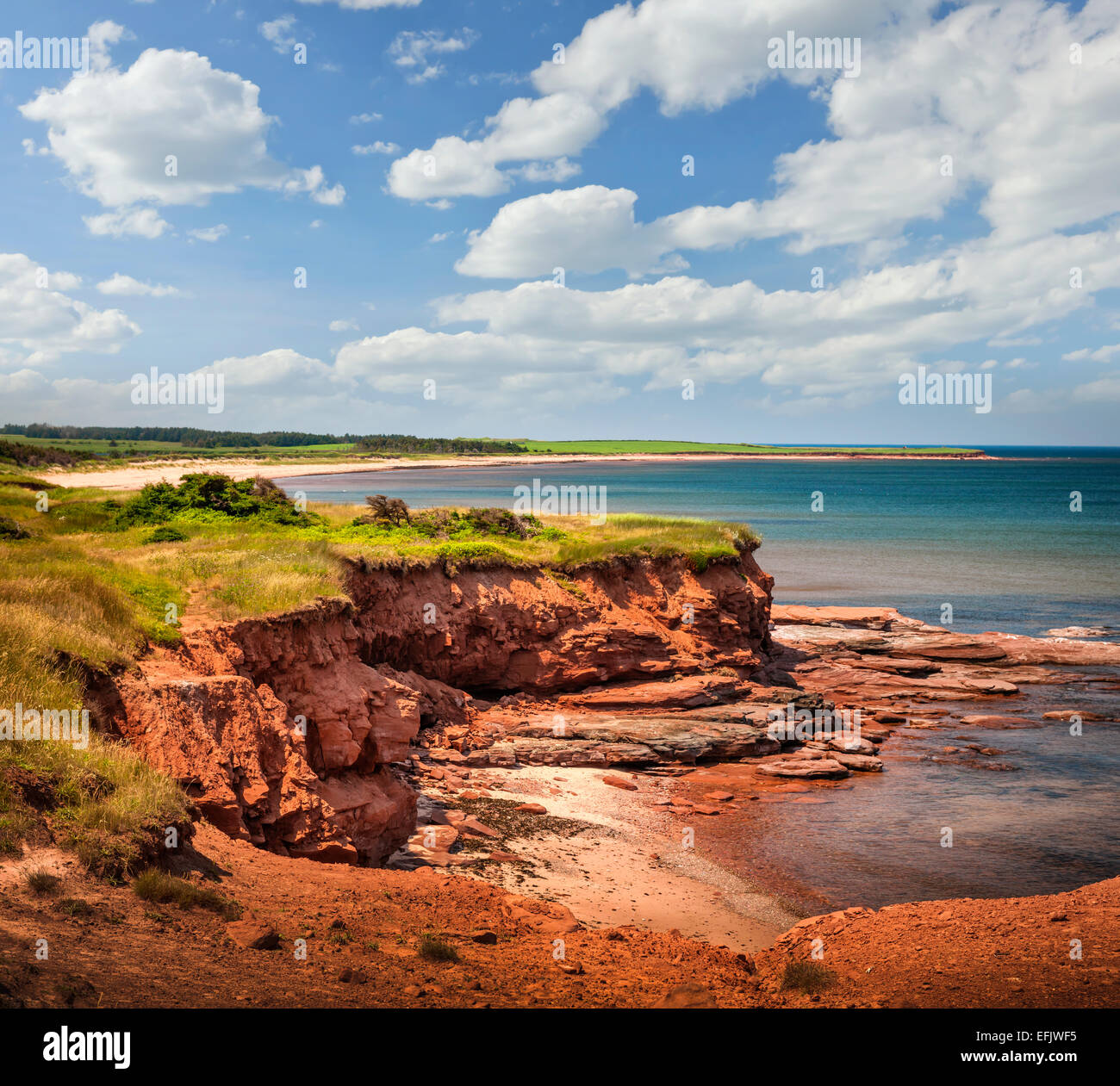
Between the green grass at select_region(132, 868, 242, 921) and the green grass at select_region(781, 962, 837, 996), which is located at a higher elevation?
the green grass at select_region(132, 868, 242, 921)

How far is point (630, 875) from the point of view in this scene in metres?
14.3

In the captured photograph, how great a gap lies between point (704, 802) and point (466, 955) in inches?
440

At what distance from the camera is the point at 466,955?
318 inches

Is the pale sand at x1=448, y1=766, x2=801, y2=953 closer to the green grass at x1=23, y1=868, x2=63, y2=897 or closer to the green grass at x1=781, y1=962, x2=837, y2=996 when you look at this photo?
the green grass at x1=781, y1=962, x2=837, y2=996

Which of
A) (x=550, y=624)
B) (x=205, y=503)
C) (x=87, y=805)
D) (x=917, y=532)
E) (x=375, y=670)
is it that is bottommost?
(x=375, y=670)

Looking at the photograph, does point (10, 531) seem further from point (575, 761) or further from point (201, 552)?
point (575, 761)

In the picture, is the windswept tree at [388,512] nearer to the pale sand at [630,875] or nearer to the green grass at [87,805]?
the pale sand at [630,875]

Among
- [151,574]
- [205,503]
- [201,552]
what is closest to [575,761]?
[201,552]

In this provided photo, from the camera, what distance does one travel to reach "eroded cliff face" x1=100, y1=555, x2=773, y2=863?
1091cm

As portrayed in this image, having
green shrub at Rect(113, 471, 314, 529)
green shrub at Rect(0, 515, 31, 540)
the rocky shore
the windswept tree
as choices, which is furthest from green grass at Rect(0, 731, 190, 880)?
the windswept tree

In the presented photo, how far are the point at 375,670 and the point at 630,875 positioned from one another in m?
6.79

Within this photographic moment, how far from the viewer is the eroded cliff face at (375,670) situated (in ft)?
35.8

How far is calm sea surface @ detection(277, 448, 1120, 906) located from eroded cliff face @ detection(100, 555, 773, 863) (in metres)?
7.03
